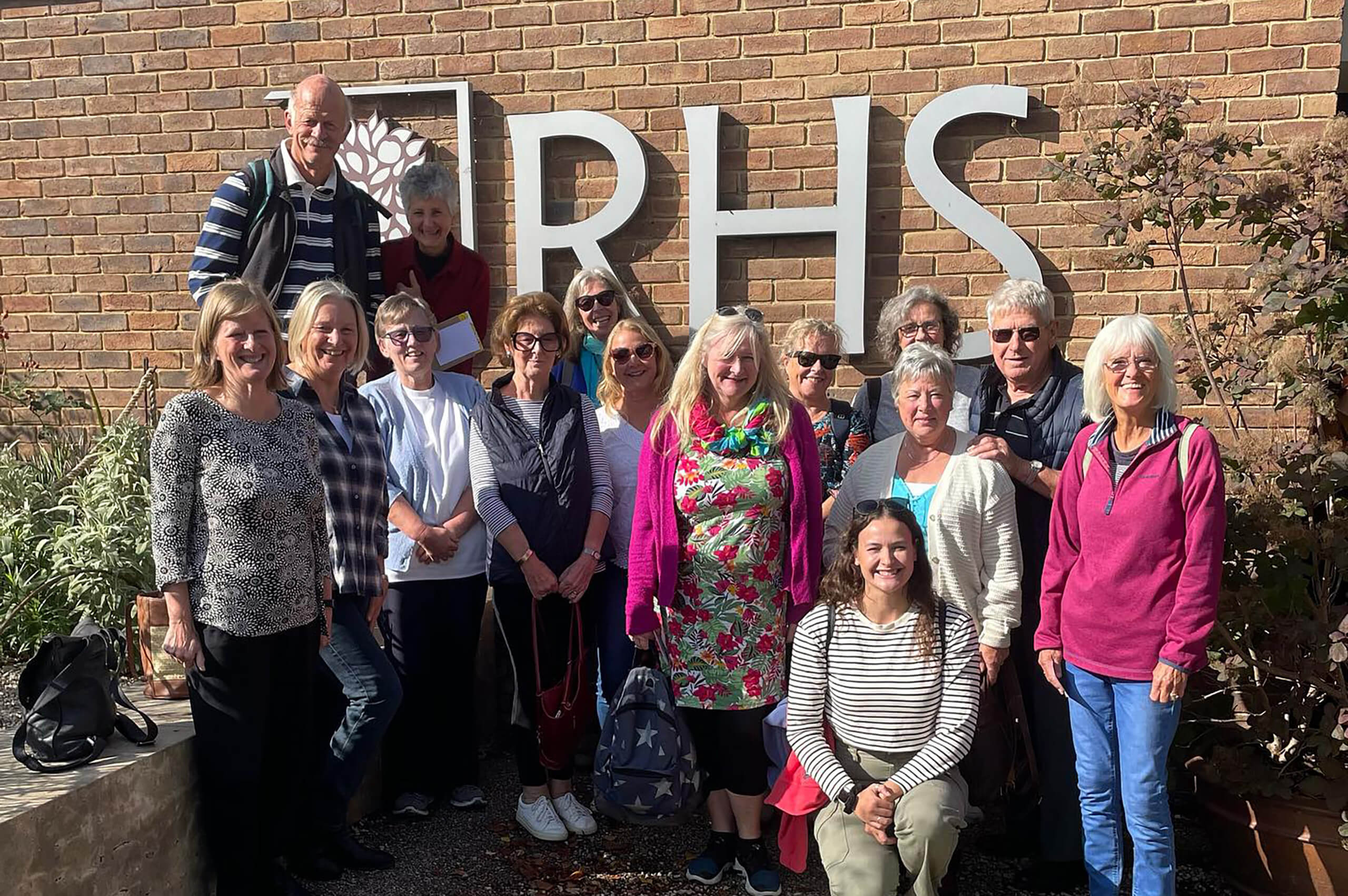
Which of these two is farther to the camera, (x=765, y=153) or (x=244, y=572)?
(x=765, y=153)

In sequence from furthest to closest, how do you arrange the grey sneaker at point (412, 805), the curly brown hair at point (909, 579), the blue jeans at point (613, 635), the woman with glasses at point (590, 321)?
the woman with glasses at point (590, 321)
the grey sneaker at point (412, 805)
the blue jeans at point (613, 635)
the curly brown hair at point (909, 579)

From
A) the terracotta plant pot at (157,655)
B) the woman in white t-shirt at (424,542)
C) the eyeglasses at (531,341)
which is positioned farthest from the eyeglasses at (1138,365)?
the terracotta plant pot at (157,655)

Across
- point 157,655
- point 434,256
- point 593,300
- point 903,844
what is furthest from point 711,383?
point 157,655

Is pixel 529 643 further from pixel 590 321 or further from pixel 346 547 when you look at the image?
pixel 590 321

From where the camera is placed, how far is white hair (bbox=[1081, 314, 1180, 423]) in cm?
284

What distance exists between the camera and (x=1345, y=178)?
9.91ft

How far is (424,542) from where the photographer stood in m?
3.56

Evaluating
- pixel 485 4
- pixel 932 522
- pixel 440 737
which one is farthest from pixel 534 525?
pixel 485 4

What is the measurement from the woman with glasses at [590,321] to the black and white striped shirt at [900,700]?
1640 mm

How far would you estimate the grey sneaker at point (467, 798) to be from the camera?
12.6ft

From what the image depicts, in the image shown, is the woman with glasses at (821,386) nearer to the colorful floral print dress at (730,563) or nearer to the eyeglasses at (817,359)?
the eyeglasses at (817,359)

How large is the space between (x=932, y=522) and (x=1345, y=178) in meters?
1.55

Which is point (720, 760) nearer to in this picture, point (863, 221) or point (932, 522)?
point (932, 522)

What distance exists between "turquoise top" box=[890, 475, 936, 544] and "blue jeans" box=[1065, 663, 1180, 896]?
57 centimetres
